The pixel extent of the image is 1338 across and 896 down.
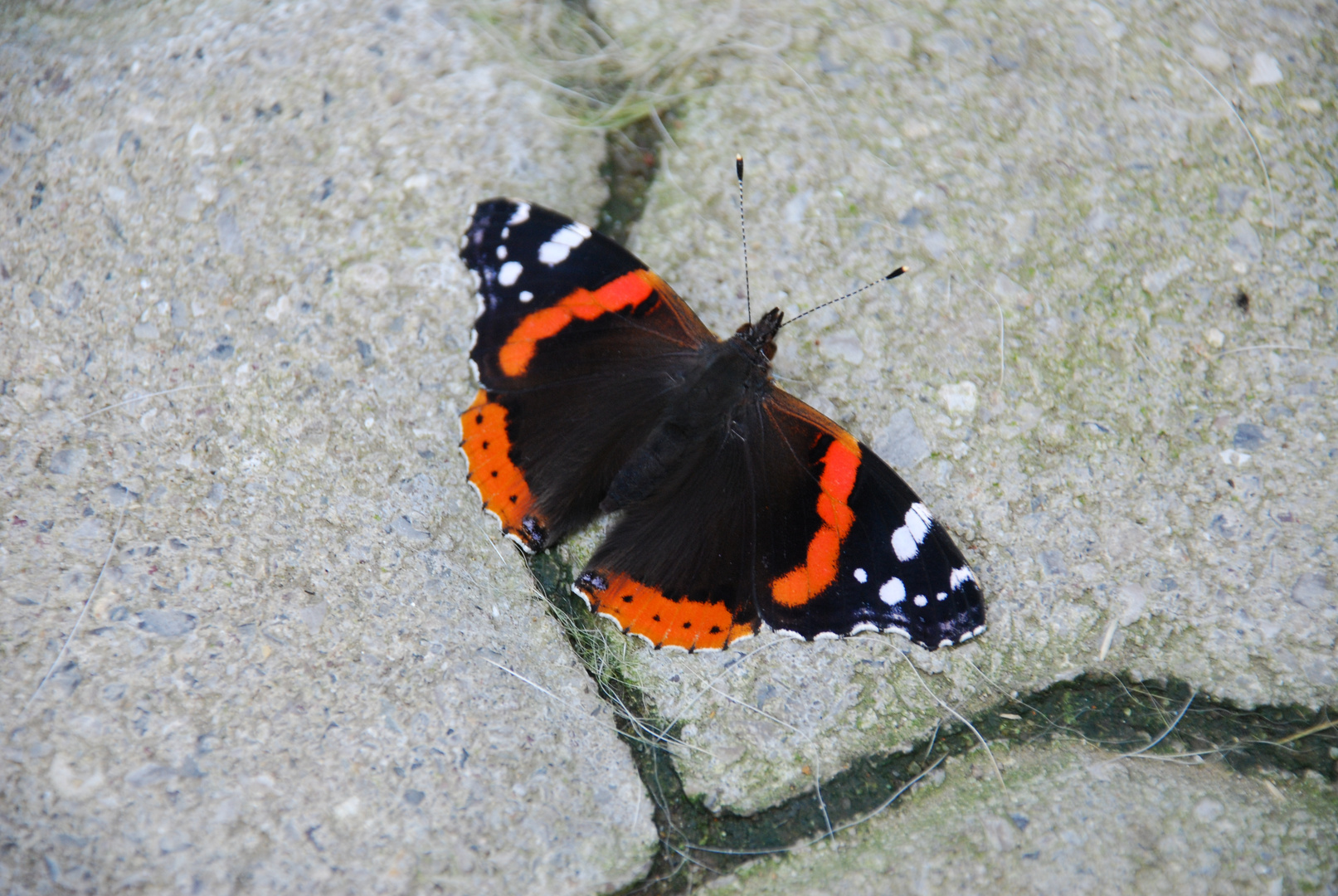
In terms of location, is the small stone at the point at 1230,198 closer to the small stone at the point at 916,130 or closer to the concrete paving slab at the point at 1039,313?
the concrete paving slab at the point at 1039,313

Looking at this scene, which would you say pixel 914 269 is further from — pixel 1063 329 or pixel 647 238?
pixel 647 238

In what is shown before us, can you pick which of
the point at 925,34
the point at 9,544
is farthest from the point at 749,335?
the point at 9,544

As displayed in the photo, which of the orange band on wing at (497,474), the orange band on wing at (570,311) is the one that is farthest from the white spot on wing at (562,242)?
the orange band on wing at (497,474)

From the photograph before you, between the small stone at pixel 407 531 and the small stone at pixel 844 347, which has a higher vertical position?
the small stone at pixel 844 347

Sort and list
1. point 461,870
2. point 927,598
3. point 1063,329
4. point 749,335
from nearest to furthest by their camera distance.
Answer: point 461,870, point 927,598, point 749,335, point 1063,329

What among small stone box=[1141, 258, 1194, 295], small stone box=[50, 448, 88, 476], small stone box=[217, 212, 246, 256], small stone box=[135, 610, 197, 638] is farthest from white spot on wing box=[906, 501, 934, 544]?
small stone box=[50, 448, 88, 476]

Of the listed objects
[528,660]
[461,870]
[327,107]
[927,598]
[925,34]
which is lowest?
[461,870]

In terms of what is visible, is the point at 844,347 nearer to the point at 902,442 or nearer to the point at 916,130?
the point at 902,442

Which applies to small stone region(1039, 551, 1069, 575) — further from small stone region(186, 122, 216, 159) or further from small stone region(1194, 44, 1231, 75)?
small stone region(186, 122, 216, 159)
